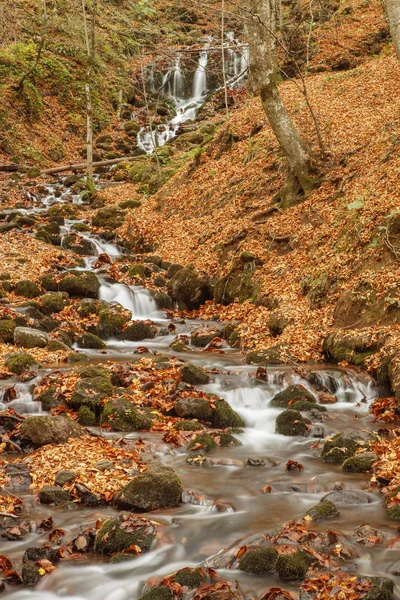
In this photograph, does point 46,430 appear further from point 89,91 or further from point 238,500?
point 89,91

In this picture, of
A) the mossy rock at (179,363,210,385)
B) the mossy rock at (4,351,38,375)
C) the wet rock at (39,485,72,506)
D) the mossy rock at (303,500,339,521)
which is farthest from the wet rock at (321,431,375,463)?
the mossy rock at (4,351,38,375)

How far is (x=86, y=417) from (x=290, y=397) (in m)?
3.03

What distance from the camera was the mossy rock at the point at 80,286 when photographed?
14.3 meters

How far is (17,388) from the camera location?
8.43 metres

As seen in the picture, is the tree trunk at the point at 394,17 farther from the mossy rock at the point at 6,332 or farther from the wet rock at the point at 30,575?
the wet rock at the point at 30,575

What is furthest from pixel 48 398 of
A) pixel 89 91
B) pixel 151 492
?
pixel 89 91

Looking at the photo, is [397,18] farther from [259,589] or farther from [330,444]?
[259,589]

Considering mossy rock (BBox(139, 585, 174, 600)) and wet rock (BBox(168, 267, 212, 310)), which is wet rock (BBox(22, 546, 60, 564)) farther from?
wet rock (BBox(168, 267, 212, 310))

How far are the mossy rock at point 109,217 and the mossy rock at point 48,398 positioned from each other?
505 inches

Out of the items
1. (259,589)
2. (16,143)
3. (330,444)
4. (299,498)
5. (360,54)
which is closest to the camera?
(259,589)

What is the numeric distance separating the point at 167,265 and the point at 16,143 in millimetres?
15174

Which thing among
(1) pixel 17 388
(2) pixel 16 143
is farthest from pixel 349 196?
(2) pixel 16 143

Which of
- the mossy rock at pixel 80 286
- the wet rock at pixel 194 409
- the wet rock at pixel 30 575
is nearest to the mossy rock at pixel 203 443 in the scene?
the wet rock at pixel 194 409

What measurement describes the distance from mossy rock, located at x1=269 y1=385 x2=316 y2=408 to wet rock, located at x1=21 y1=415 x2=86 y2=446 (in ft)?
10.3
